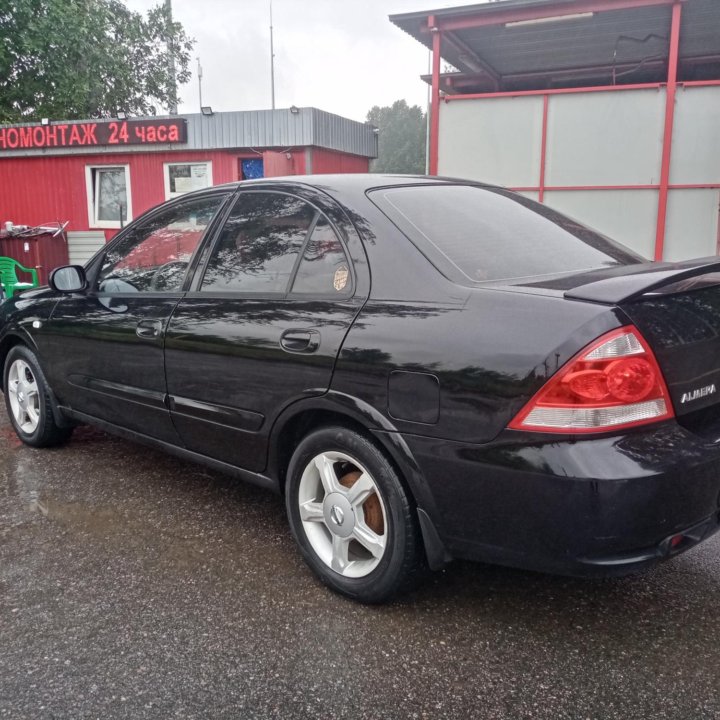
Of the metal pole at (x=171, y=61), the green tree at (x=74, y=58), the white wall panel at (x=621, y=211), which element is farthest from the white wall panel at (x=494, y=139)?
the metal pole at (x=171, y=61)

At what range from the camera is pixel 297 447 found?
2.79 m

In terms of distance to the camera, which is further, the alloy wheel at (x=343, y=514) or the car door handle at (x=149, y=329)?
the car door handle at (x=149, y=329)

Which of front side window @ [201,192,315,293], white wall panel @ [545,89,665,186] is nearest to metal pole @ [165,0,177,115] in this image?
white wall panel @ [545,89,665,186]

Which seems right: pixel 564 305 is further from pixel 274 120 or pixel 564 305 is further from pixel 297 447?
pixel 274 120

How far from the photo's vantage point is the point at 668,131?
9.63m

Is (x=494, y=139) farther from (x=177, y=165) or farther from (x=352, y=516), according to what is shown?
(x=352, y=516)

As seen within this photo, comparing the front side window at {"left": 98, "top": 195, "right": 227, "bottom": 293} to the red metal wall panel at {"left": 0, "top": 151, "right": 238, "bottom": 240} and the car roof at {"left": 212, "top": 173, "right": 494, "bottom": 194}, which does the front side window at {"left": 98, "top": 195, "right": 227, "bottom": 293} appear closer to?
the car roof at {"left": 212, "top": 173, "right": 494, "bottom": 194}

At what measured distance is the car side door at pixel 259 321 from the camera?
2674 mm

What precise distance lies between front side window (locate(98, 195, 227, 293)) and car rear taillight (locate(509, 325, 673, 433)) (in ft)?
6.39

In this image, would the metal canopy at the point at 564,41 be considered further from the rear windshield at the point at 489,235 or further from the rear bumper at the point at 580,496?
the rear bumper at the point at 580,496

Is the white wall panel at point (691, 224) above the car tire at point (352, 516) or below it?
above

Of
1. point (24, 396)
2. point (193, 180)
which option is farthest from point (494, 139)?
point (24, 396)

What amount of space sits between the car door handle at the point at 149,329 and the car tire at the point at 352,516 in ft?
3.29

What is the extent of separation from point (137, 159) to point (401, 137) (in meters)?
77.7
